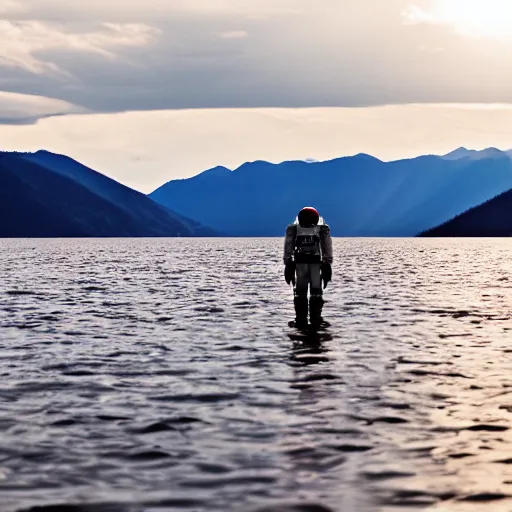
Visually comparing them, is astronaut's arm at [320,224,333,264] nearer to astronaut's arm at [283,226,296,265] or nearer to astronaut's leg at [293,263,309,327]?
astronaut's leg at [293,263,309,327]

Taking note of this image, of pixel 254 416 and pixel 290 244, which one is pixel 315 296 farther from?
pixel 254 416

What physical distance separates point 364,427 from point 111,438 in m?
3.06

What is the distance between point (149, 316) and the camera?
26719mm

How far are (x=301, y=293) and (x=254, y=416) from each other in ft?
41.2

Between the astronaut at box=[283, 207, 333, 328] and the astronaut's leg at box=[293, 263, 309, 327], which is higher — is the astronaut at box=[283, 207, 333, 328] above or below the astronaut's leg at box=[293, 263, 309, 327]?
above

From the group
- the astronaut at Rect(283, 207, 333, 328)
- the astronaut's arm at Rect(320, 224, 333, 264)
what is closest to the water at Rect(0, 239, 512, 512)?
the astronaut at Rect(283, 207, 333, 328)

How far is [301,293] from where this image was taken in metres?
23.8

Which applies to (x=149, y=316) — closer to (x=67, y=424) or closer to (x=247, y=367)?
(x=247, y=367)

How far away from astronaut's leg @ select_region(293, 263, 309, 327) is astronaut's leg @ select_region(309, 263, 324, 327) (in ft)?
0.47

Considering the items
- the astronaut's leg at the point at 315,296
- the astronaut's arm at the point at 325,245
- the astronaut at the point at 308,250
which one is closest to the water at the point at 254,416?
the astronaut's leg at the point at 315,296

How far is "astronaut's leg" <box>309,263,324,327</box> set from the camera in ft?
75.9

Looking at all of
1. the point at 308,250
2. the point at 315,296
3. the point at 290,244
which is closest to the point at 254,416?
the point at 308,250

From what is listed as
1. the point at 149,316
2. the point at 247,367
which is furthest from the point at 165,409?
the point at 149,316

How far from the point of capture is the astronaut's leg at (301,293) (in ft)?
76.0
